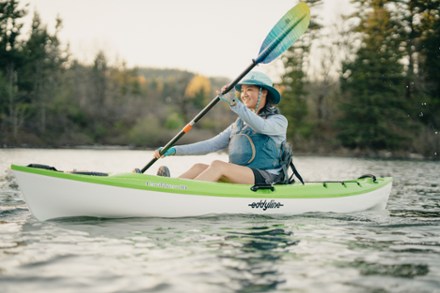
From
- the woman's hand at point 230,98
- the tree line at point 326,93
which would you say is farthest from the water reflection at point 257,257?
the tree line at point 326,93

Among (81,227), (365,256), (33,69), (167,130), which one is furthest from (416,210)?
(33,69)

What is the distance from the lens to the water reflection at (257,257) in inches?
122

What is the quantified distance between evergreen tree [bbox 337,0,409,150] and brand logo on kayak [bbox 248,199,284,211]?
24831mm

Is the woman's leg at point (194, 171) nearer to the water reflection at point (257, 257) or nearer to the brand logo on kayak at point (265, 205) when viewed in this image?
the brand logo on kayak at point (265, 205)

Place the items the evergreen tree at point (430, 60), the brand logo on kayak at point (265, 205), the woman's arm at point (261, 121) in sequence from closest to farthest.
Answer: the woman's arm at point (261, 121), the brand logo on kayak at point (265, 205), the evergreen tree at point (430, 60)

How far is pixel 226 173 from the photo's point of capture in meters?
5.53

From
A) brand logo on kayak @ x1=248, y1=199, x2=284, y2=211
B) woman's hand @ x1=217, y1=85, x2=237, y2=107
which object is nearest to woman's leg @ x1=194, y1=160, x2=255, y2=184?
brand logo on kayak @ x1=248, y1=199, x2=284, y2=211

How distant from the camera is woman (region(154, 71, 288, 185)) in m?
5.53

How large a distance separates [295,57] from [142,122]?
11.4 m

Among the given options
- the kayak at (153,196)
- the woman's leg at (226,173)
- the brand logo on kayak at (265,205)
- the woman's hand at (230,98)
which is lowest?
the brand logo on kayak at (265,205)

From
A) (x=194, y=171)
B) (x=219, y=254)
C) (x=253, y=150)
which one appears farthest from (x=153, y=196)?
(x=219, y=254)

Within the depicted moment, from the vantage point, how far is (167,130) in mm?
36250

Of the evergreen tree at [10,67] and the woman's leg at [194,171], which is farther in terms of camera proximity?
the evergreen tree at [10,67]

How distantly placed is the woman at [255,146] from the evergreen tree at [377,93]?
24.7 metres
